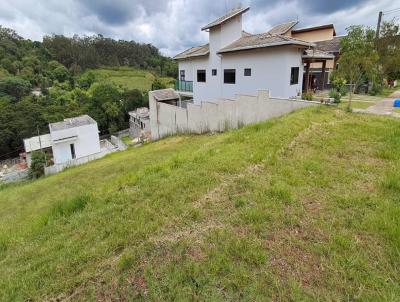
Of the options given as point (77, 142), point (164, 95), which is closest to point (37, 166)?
point (77, 142)

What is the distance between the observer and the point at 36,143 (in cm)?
2377

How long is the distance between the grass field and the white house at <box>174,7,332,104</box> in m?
46.8

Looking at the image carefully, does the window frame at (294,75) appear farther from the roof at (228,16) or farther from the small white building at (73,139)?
the small white building at (73,139)

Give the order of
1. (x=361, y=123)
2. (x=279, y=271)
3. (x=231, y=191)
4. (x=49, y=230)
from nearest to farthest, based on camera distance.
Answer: (x=279, y=271) → (x=49, y=230) → (x=231, y=191) → (x=361, y=123)

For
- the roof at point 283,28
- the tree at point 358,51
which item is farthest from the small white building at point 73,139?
the tree at point 358,51

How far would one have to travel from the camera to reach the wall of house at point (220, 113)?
10500 millimetres

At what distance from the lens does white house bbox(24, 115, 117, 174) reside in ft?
72.3

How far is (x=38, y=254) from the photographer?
3146 millimetres

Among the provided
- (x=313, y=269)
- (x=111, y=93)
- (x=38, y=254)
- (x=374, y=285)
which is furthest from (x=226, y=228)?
(x=111, y=93)

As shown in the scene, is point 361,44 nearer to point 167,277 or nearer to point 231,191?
point 231,191

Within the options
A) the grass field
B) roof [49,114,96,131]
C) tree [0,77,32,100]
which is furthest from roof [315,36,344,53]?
tree [0,77,32,100]

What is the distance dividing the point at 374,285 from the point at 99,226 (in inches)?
130

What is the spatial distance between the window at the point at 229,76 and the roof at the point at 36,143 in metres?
19.2

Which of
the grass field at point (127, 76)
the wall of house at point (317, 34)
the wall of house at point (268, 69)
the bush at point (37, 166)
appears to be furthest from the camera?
the grass field at point (127, 76)
